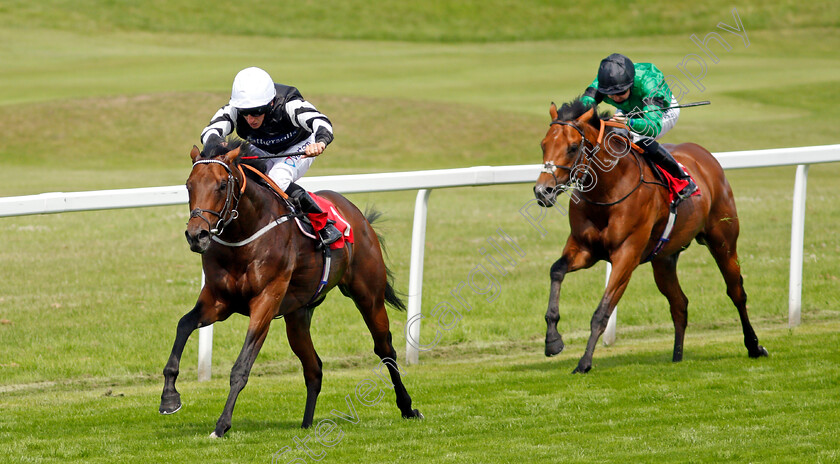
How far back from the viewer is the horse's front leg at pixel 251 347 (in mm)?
5238

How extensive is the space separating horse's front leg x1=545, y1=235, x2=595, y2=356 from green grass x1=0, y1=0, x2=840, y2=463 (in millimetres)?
288

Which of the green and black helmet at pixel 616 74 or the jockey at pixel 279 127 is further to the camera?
the green and black helmet at pixel 616 74

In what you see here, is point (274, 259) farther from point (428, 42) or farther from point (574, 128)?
point (428, 42)

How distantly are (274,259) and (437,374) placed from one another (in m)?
2.21

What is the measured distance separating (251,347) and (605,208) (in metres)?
2.73

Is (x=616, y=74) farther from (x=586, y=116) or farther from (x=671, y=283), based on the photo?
(x=671, y=283)

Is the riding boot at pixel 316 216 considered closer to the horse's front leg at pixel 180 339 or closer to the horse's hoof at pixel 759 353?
the horse's front leg at pixel 180 339

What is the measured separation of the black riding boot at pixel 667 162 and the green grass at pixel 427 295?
3.93 ft

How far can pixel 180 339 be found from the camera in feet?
17.2

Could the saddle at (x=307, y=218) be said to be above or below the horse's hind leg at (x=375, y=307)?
above

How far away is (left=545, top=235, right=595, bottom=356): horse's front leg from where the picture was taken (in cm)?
659

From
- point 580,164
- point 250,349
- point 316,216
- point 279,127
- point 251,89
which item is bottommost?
point 250,349

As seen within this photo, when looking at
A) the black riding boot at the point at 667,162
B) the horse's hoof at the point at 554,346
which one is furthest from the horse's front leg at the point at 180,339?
the black riding boot at the point at 667,162

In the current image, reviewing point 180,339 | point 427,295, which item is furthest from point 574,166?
point 427,295
